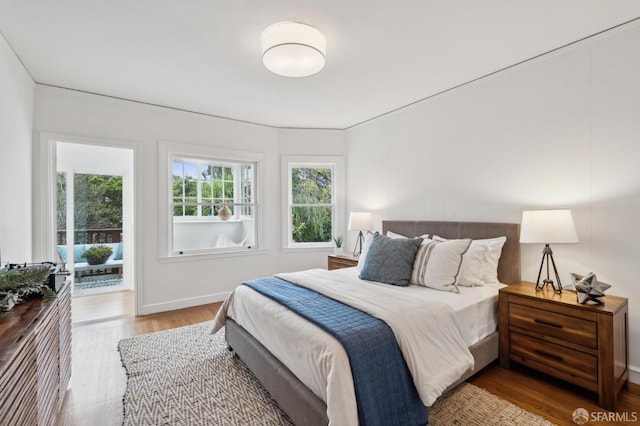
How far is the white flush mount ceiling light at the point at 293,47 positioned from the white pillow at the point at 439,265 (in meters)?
1.80

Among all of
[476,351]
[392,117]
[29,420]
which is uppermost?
[392,117]

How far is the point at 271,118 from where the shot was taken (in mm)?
4348

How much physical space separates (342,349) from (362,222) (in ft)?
8.98

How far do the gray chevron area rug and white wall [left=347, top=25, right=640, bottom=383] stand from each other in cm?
128

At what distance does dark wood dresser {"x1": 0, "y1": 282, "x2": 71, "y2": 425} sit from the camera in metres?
1.11

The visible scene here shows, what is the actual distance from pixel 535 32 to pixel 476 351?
2.41m

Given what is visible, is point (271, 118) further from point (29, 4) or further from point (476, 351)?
point (476, 351)

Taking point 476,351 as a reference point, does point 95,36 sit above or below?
above

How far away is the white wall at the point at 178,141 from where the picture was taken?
3.38 metres

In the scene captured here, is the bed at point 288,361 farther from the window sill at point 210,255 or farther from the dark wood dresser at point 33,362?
the window sill at point 210,255

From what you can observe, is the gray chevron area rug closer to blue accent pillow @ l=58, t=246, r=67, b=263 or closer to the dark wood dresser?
the dark wood dresser

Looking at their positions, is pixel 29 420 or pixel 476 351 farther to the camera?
pixel 476 351

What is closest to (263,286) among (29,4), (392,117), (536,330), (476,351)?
(476,351)

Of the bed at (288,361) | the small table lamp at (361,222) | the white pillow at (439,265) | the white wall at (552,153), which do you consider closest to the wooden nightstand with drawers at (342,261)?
the small table lamp at (361,222)
